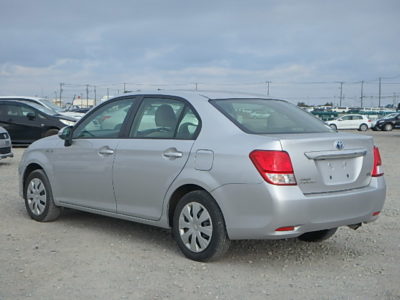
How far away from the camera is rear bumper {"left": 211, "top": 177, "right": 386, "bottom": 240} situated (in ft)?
16.3

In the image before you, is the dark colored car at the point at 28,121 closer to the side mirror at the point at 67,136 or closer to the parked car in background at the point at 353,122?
the side mirror at the point at 67,136


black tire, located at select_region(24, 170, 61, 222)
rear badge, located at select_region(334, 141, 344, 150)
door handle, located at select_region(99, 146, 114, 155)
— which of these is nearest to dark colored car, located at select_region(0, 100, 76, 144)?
black tire, located at select_region(24, 170, 61, 222)

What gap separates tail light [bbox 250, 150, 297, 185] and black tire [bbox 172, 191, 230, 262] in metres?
0.59

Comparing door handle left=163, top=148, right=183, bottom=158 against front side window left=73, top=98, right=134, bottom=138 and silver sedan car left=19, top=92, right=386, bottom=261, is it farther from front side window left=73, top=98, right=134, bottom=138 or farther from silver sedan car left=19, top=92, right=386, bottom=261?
front side window left=73, top=98, right=134, bottom=138

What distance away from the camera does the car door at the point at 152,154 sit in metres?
5.74

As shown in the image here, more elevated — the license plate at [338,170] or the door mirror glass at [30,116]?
the door mirror glass at [30,116]

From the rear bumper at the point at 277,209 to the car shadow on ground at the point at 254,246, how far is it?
23.7 inches

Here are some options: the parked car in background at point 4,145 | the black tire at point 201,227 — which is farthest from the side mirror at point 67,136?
the parked car in background at point 4,145

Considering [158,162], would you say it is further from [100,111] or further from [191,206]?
[100,111]

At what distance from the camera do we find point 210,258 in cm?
542

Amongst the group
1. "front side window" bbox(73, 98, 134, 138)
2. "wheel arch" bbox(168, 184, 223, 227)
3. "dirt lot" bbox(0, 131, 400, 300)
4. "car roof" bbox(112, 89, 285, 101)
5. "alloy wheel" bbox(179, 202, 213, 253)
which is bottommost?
"dirt lot" bbox(0, 131, 400, 300)

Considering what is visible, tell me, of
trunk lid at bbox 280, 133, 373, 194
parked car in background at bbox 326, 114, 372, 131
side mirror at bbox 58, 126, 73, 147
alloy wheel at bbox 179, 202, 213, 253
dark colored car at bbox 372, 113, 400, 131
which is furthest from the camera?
parked car in background at bbox 326, 114, 372, 131

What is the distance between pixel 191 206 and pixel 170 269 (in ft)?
1.99

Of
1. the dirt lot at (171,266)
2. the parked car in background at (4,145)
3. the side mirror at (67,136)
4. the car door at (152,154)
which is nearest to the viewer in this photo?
the dirt lot at (171,266)
